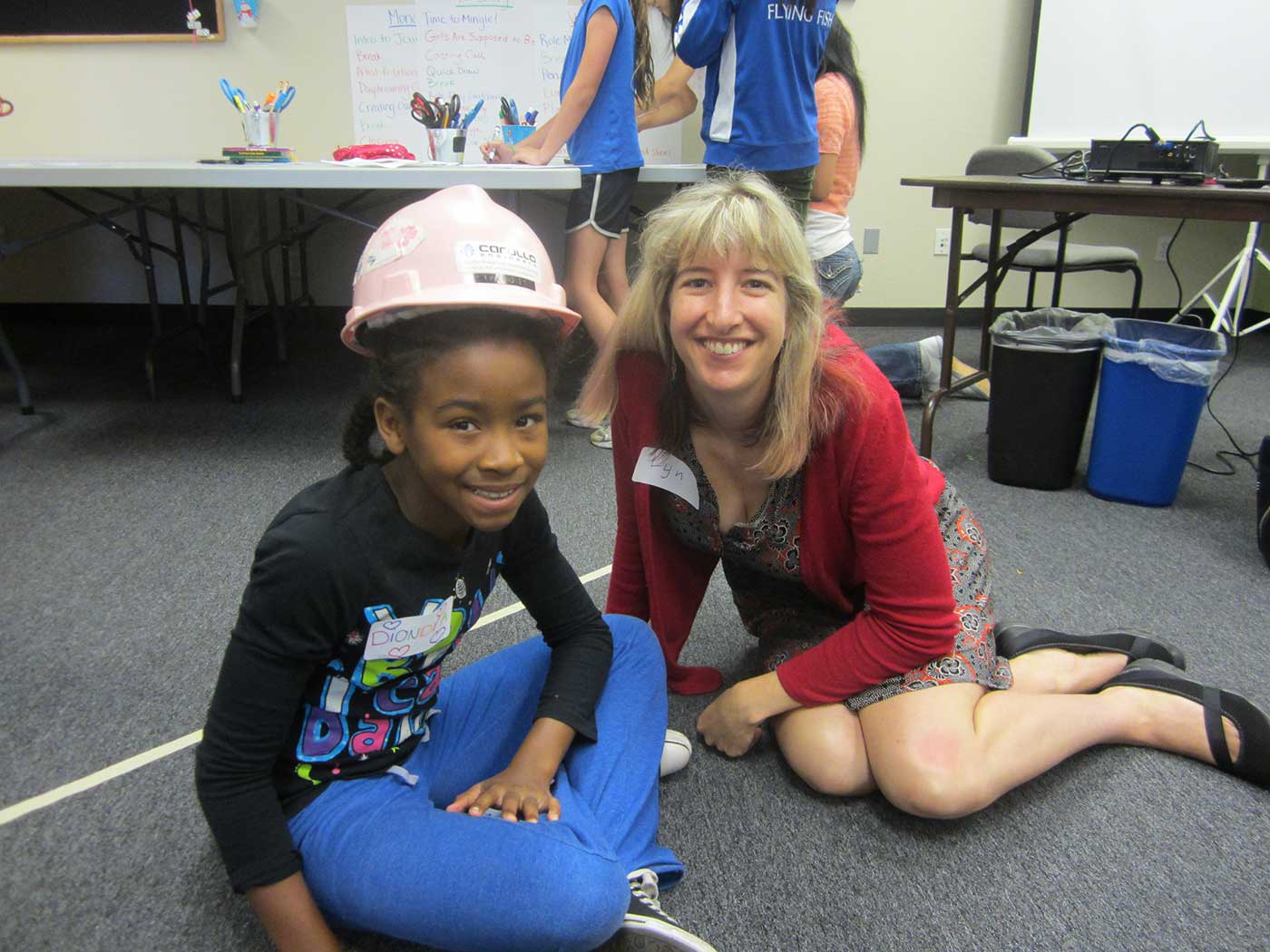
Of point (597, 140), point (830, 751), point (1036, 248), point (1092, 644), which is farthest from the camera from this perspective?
point (1036, 248)

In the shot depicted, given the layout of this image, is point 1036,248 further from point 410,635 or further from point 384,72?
point 410,635

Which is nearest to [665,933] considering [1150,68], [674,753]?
[674,753]

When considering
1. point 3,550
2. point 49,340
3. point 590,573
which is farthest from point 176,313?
point 590,573

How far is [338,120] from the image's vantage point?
3748mm

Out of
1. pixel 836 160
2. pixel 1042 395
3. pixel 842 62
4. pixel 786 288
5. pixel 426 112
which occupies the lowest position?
pixel 1042 395

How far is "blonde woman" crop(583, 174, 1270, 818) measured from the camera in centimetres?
103

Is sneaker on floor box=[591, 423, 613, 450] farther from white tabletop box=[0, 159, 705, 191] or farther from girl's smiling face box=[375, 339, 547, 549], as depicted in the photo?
girl's smiling face box=[375, 339, 547, 549]

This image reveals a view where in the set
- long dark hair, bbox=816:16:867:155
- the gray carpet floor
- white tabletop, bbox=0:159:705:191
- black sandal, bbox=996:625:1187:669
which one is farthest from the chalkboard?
black sandal, bbox=996:625:1187:669

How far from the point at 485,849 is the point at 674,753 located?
408mm

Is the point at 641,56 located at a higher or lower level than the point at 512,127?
higher

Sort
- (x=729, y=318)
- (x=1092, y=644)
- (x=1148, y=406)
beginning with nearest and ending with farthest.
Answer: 1. (x=729, y=318)
2. (x=1092, y=644)
3. (x=1148, y=406)

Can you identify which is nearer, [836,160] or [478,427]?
[478,427]

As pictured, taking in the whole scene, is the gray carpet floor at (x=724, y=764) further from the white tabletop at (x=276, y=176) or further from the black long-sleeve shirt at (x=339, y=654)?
the white tabletop at (x=276, y=176)

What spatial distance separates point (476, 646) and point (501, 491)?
0.72 meters
